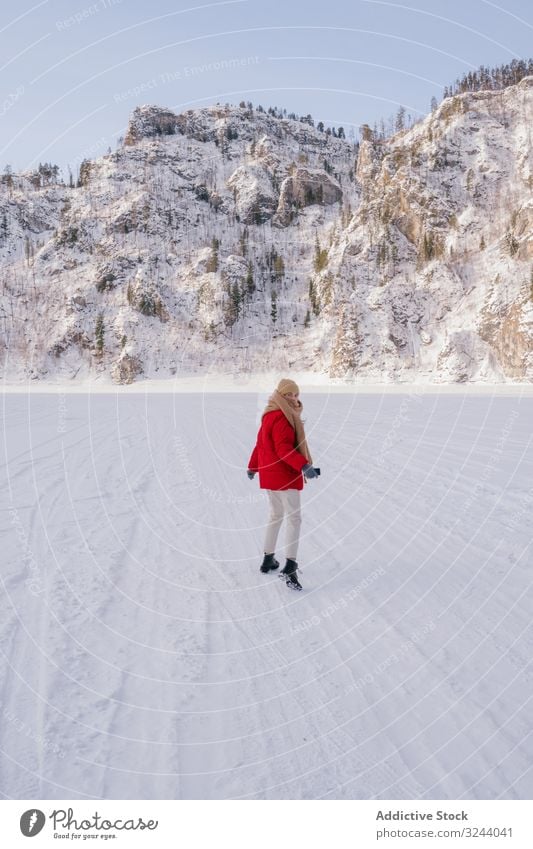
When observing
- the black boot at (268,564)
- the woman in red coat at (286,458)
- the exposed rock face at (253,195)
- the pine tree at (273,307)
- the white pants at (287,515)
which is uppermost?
the exposed rock face at (253,195)

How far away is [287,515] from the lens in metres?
5.63

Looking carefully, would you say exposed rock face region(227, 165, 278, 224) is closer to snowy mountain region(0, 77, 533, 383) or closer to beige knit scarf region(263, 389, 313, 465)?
snowy mountain region(0, 77, 533, 383)

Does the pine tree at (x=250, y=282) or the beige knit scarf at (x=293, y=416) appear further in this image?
the pine tree at (x=250, y=282)

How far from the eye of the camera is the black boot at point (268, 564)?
5.70 m

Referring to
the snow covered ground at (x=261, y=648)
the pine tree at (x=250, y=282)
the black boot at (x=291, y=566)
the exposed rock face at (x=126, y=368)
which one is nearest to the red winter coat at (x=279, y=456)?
the black boot at (x=291, y=566)

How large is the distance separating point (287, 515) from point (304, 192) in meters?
126

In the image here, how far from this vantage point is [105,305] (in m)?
102

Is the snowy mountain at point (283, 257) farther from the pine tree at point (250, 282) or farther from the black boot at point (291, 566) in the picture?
the black boot at point (291, 566)

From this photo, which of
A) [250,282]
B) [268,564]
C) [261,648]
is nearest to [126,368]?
[250,282]

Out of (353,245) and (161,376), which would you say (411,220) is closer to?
(353,245)

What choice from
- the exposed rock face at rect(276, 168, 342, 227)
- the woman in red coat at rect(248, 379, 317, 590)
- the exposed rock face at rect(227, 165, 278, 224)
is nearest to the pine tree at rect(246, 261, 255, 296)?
the exposed rock face at rect(276, 168, 342, 227)

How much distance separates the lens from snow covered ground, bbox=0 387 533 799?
284 centimetres

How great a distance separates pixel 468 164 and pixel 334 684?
315ft

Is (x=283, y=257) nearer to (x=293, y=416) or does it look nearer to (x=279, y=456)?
(x=293, y=416)
